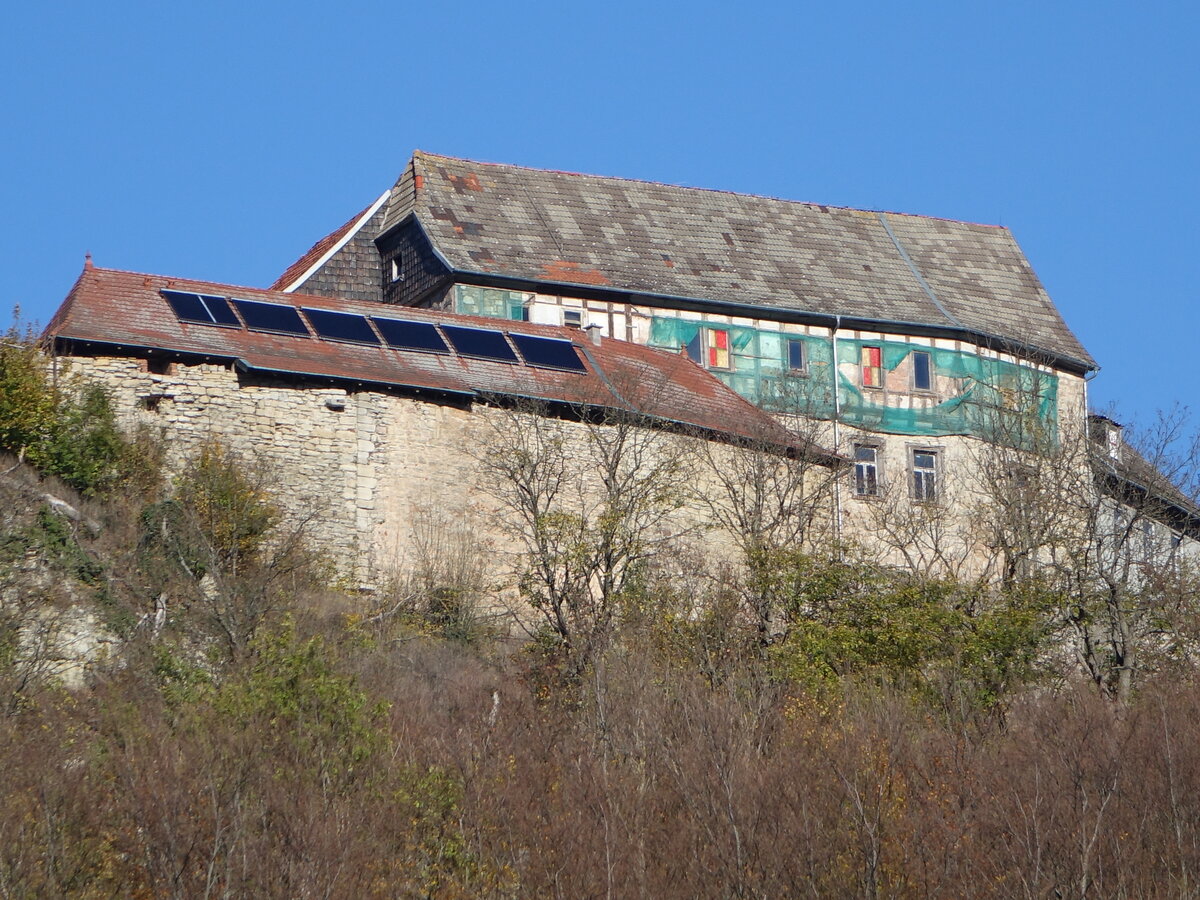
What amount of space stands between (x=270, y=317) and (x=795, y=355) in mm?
11319

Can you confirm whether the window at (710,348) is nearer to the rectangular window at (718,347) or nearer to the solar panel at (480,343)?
the rectangular window at (718,347)

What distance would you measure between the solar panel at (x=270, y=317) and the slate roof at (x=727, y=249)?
6007 millimetres

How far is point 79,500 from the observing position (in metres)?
27.2

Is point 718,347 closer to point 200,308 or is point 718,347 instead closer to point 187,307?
point 200,308

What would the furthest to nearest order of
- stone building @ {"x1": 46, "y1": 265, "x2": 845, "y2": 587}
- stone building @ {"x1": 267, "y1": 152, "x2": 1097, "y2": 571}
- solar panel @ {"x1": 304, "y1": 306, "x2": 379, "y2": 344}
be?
1. stone building @ {"x1": 267, "y1": 152, "x2": 1097, "y2": 571}
2. solar panel @ {"x1": 304, "y1": 306, "x2": 379, "y2": 344}
3. stone building @ {"x1": 46, "y1": 265, "x2": 845, "y2": 587}

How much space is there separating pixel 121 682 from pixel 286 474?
5.77m

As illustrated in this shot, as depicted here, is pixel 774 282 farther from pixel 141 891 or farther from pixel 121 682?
pixel 141 891

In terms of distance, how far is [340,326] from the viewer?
1241 inches

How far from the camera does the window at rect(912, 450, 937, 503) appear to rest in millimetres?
37625

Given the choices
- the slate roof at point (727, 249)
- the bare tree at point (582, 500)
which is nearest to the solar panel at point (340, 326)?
the bare tree at point (582, 500)

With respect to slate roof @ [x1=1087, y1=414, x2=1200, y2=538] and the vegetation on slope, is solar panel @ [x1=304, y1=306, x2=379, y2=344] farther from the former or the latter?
slate roof @ [x1=1087, y1=414, x2=1200, y2=538]

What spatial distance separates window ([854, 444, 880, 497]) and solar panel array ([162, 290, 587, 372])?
19.2 feet

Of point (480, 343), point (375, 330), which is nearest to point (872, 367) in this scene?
point (480, 343)

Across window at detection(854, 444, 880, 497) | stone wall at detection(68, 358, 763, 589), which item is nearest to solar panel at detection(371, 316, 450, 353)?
stone wall at detection(68, 358, 763, 589)
